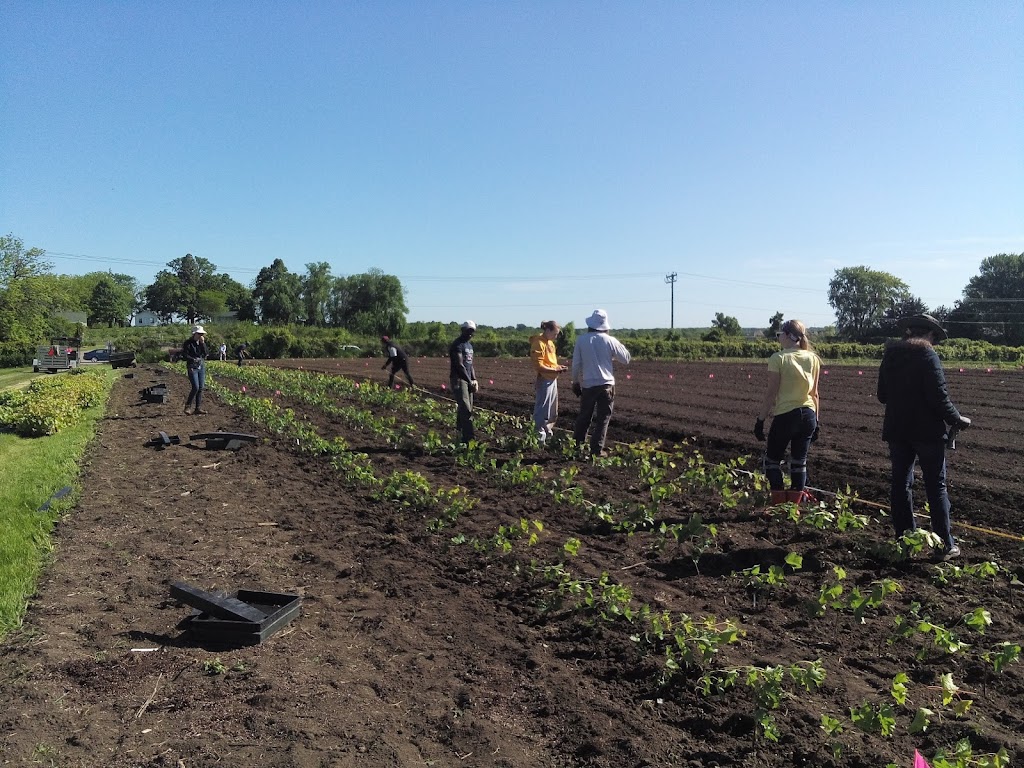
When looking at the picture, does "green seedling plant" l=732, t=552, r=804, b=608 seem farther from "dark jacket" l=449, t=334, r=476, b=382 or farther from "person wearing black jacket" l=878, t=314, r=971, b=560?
"dark jacket" l=449, t=334, r=476, b=382

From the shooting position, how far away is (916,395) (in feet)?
17.2

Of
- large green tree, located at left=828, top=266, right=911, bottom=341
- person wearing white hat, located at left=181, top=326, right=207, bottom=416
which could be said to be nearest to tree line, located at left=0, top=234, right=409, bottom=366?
person wearing white hat, located at left=181, top=326, right=207, bottom=416

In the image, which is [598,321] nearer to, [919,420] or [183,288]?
[919,420]

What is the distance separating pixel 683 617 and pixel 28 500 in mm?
6900

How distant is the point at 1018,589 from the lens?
15.3 feet

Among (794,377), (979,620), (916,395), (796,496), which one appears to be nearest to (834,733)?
(979,620)

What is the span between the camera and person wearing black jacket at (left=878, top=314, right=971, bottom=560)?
5.17m

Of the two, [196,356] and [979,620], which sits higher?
[196,356]

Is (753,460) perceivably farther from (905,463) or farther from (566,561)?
(566,561)

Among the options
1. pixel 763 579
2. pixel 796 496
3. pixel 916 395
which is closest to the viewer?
pixel 763 579

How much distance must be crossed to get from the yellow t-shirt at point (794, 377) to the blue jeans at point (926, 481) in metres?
0.81

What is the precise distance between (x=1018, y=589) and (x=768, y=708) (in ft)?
9.00

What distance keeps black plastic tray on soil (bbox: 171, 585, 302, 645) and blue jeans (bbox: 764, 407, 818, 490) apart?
4.15m

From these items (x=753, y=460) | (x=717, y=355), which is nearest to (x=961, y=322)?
(x=717, y=355)
